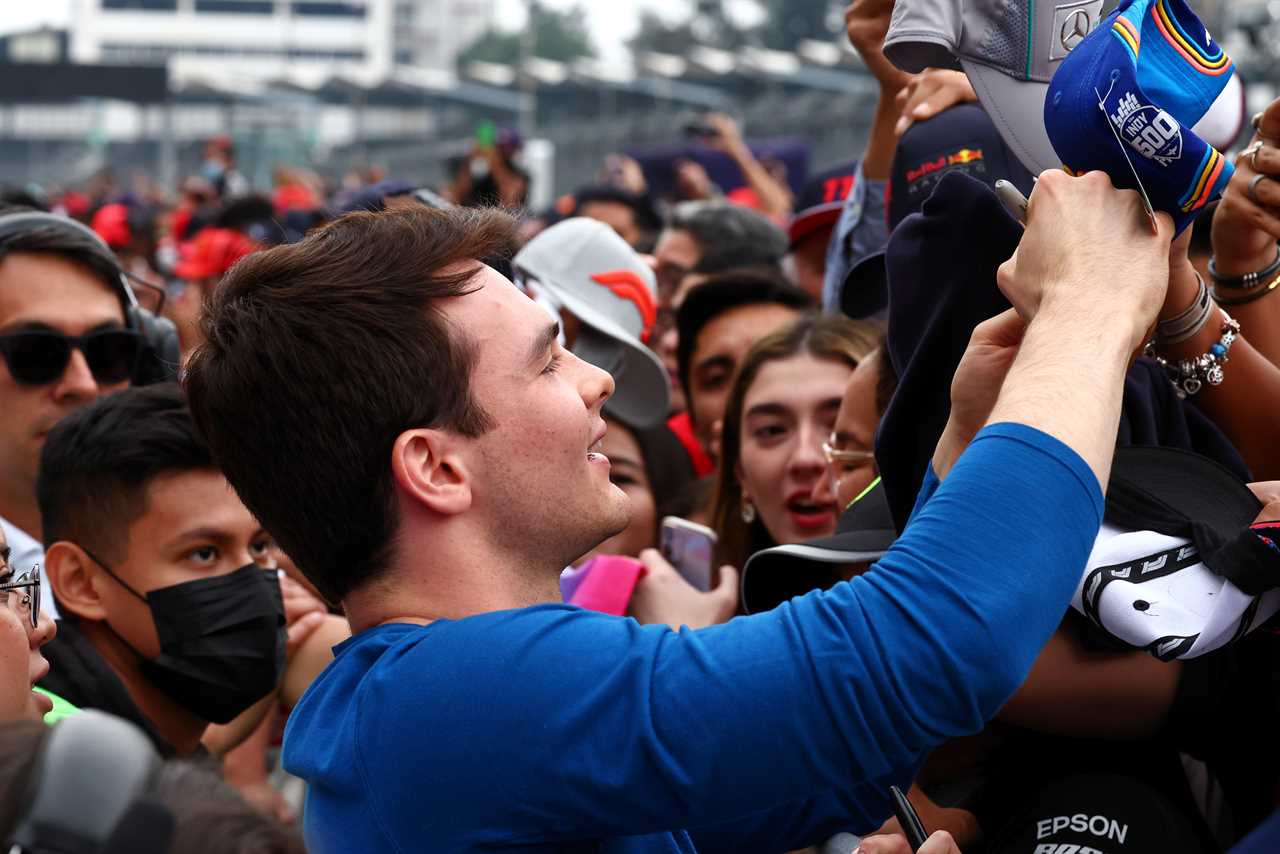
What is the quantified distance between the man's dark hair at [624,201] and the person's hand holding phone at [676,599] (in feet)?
16.8

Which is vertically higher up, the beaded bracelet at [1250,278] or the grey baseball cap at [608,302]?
the beaded bracelet at [1250,278]

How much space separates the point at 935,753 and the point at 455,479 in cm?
103

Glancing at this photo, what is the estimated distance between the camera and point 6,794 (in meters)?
1.29

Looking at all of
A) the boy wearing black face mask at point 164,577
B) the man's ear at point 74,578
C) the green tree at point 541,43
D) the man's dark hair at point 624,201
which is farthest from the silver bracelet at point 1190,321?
the green tree at point 541,43

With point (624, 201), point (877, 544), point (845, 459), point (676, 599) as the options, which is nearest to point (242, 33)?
point (624, 201)

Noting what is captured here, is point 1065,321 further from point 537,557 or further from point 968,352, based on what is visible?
point 537,557

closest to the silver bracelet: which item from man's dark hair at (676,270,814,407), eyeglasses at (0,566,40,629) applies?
eyeglasses at (0,566,40,629)

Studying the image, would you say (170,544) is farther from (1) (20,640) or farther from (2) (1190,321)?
(2) (1190,321)

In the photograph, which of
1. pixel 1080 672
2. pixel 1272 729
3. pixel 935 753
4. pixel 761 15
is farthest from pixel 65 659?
pixel 761 15

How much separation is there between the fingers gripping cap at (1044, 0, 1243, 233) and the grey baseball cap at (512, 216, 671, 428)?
2.88 metres

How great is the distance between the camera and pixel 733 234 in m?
6.96

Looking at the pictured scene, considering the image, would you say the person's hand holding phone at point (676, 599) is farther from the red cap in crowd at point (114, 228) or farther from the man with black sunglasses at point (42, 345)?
the red cap in crowd at point (114, 228)

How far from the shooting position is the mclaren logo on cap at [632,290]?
4.94m

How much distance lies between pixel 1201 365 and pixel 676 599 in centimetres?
161
